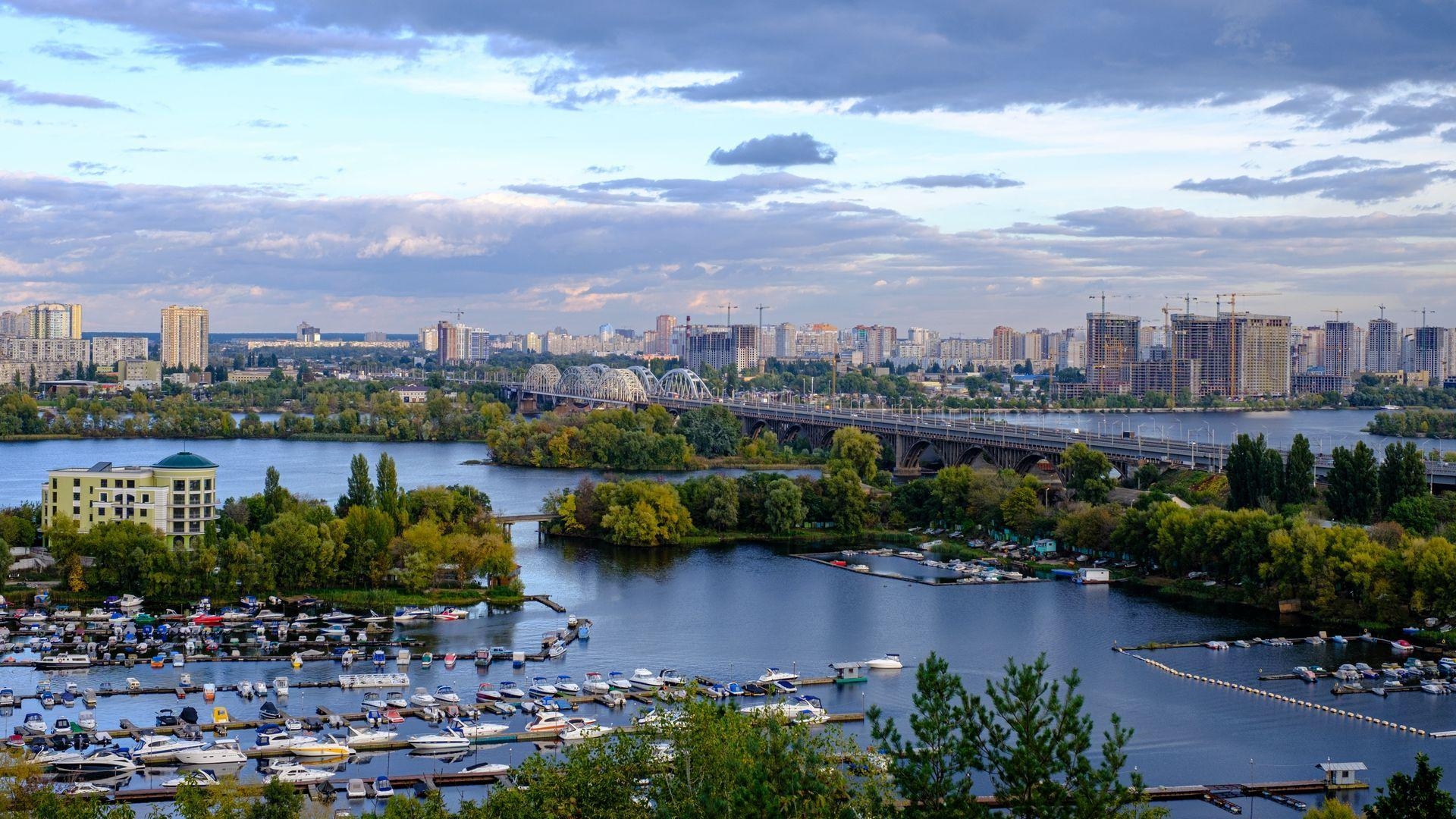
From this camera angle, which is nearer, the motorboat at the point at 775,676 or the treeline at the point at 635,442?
the motorboat at the point at 775,676

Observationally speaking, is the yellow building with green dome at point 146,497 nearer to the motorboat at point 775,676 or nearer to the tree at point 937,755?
the motorboat at point 775,676

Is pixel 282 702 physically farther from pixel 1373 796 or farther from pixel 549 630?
pixel 1373 796

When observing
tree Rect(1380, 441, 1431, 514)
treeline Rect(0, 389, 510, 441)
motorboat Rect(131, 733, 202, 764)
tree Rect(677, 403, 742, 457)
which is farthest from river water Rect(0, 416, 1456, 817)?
treeline Rect(0, 389, 510, 441)

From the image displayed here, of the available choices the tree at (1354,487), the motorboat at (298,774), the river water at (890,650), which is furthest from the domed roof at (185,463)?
the tree at (1354,487)

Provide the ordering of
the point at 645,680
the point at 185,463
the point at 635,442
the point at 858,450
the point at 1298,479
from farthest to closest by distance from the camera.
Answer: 1. the point at 635,442
2. the point at 858,450
3. the point at 1298,479
4. the point at 185,463
5. the point at 645,680

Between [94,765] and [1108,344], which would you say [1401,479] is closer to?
[94,765]

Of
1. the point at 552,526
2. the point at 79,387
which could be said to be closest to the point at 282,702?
the point at 552,526

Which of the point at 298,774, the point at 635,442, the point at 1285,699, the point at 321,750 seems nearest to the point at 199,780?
the point at 298,774

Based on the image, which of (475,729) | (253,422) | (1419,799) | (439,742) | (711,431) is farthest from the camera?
(253,422)

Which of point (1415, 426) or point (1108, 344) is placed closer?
point (1415, 426)
